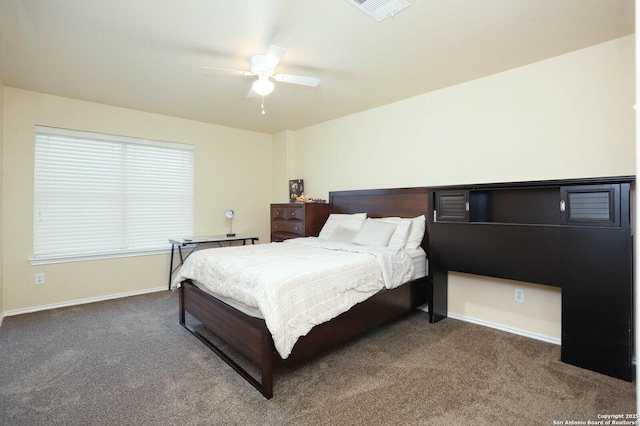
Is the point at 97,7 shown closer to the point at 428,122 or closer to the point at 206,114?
the point at 206,114

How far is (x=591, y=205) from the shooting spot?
226 centimetres

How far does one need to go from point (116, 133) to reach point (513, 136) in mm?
4408

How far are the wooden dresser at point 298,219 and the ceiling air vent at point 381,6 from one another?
8.36 feet

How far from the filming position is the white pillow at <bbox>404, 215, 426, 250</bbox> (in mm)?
3311

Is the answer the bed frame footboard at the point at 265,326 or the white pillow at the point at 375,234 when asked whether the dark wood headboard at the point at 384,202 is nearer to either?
the white pillow at the point at 375,234

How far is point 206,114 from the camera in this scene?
14.1 ft

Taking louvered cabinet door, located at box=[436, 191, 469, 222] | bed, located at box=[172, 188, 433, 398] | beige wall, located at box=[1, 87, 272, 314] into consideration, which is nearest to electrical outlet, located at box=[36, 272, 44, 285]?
beige wall, located at box=[1, 87, 272, 314]

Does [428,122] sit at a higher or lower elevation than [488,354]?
higher

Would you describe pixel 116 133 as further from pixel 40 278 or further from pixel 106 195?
pixel 40 278

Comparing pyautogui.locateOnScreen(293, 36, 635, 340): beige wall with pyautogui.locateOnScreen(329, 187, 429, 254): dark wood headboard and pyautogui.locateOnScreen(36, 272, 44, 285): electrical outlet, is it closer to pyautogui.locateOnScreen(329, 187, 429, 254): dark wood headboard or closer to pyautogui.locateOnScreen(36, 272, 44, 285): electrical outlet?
pyautogui.locateOnScreen(329, 187, 429, 254): dark wood headboard

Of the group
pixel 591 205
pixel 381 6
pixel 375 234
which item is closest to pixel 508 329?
pixel 591 205

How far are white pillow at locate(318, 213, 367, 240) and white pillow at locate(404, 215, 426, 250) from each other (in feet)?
2.15

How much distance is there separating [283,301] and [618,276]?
2.21 m

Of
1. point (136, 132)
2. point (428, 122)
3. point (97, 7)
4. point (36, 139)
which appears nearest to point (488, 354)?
point (428, 122)
